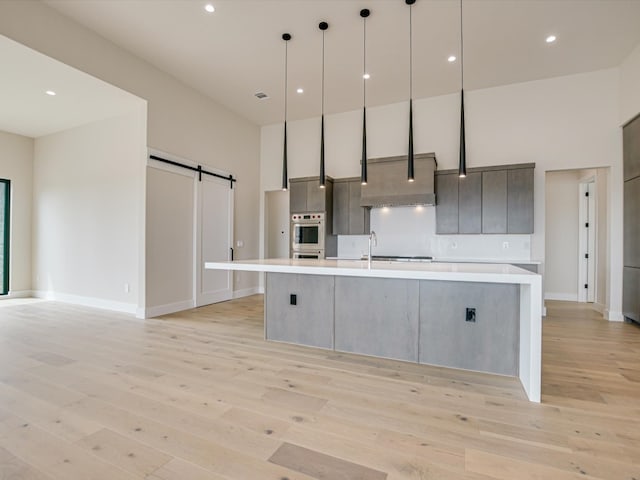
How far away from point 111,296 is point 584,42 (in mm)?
7578

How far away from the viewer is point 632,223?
438cm

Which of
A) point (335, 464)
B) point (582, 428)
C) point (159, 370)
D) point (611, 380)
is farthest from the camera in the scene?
point (159, 370)

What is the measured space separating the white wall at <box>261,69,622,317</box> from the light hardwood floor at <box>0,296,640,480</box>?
2.41m

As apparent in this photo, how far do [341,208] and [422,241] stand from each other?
5.05 feet

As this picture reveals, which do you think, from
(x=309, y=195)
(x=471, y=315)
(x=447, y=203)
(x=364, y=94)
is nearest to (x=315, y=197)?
(x=309, y=195)

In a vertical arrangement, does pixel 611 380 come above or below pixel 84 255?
below

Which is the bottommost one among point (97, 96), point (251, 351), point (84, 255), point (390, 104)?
point (251, 351)

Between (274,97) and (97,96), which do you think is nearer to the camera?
(97,96)

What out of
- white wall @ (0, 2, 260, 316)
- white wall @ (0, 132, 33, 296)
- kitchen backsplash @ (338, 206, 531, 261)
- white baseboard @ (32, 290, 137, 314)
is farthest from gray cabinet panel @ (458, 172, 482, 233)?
white wall @ (0, 132, 33, 296)

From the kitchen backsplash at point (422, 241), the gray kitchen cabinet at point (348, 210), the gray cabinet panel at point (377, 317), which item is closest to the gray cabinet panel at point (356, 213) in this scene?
the gray kitchen cabinet at point (348, 210)

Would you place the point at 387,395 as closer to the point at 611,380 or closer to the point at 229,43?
the point at 611,380

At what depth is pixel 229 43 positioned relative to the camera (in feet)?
13.5

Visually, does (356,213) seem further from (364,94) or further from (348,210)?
(364,94)

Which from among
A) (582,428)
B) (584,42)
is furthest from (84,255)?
(584,42)
